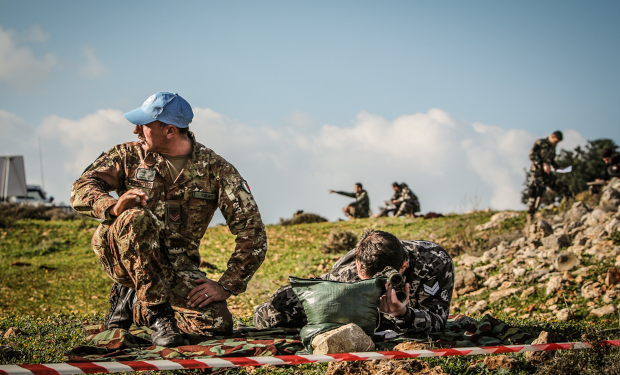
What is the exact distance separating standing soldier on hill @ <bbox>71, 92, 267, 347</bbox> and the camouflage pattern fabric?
6.5 inches

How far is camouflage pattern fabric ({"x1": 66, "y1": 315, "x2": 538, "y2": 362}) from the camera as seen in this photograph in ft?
11.3

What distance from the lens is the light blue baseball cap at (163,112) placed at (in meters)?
4.18

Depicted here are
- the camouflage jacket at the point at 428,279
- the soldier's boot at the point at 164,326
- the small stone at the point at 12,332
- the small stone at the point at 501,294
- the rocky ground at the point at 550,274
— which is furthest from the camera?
the small stone at the point at 501,294

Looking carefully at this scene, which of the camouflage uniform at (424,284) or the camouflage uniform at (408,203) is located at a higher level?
→ the camouflage uniform at (408,203)

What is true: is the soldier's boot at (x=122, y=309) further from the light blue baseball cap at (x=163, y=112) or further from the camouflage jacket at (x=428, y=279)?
the camouflage jacket at (x=428, y=279)

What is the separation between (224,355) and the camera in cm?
341

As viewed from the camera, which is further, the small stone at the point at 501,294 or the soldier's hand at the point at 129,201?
the small stone at the point at 501,294

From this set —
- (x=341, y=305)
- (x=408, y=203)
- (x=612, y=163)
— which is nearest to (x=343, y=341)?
(x=341, y=305)

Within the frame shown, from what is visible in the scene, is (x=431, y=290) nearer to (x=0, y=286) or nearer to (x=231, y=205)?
(x=231, y=205)

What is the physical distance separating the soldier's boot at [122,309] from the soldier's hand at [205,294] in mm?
530

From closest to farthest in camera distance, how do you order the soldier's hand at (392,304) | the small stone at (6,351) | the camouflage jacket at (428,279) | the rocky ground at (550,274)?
the small stone at (6,351), the soldier's hand at (392,304), the camouflage jacket at (428,279), the rocky ground at (550,274)

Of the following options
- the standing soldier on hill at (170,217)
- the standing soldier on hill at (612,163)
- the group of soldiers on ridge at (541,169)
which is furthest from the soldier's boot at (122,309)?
the standing soldier on hill at (612,163)

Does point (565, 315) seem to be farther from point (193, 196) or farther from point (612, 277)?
point (193, 196)

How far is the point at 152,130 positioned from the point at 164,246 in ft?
3.02
